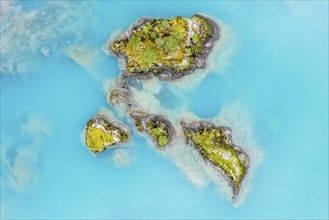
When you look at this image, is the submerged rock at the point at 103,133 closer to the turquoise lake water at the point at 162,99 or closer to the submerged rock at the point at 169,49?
the turquoise lake water at the point at 162,99

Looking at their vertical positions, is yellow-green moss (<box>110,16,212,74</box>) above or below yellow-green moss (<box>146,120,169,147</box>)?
above

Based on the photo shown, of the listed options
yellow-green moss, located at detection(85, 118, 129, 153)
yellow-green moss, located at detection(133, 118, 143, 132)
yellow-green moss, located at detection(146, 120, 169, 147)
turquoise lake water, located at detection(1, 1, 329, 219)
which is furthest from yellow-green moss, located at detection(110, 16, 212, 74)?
yellow-green moss, located at detection(85, 118, 129, 153)

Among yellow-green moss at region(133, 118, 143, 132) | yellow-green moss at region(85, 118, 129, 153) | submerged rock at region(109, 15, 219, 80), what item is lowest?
yellow-green moss at region(85, 118, 129, 153)

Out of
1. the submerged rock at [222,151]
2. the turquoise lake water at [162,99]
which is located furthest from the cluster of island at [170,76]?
the turquoise lake water at [162,99]

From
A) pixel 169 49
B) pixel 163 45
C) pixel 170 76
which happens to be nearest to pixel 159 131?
pixel 170 76

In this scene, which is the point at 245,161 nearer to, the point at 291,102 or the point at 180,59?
the point at 291,102

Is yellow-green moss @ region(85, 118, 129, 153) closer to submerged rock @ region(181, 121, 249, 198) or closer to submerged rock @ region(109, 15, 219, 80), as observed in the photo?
submerged rock @ region(109, 15, 219, 80)

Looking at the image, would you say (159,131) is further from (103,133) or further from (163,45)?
(163,45)

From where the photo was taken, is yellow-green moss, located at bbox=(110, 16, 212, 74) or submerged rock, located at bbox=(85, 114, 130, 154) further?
submerged rock, located at bbox=(85, 114, 130, 154)
